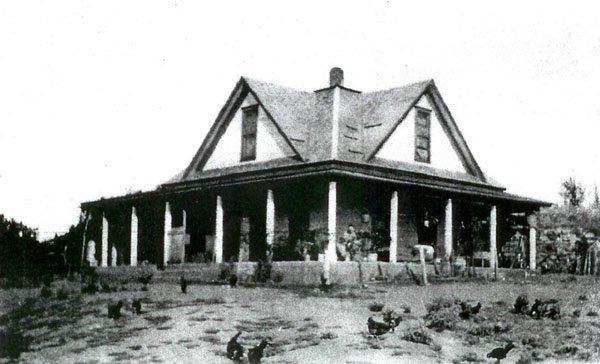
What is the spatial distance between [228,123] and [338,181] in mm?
5627

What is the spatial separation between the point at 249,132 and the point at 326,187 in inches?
152

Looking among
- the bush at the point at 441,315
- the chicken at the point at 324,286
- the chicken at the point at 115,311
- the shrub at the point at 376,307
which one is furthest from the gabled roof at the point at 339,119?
the chicken at the point at 115,311

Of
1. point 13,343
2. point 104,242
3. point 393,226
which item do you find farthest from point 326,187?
point 13,343

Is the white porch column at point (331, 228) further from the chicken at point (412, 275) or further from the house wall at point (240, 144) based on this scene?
the house wall at point (240, 144)

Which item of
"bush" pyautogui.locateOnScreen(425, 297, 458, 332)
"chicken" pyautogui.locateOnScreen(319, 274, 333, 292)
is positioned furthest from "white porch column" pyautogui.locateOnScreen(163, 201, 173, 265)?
"bush" pyautogui.locateOnScreen(425, 297, 458, 332)

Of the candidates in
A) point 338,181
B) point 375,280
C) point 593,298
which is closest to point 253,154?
point 338,181

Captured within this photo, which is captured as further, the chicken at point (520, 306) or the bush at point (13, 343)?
the chicken at point (520, 306)

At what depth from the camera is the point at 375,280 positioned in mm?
23672

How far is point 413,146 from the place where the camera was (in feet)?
94.2

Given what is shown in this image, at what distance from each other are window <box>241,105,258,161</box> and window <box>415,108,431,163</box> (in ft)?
18.4

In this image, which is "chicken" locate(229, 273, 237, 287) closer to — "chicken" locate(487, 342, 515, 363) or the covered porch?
the covered porch

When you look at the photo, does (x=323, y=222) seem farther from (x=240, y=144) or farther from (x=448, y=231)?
(x=240, y=144)

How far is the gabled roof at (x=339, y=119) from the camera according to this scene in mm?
27453

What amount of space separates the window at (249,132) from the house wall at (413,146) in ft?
14.6
